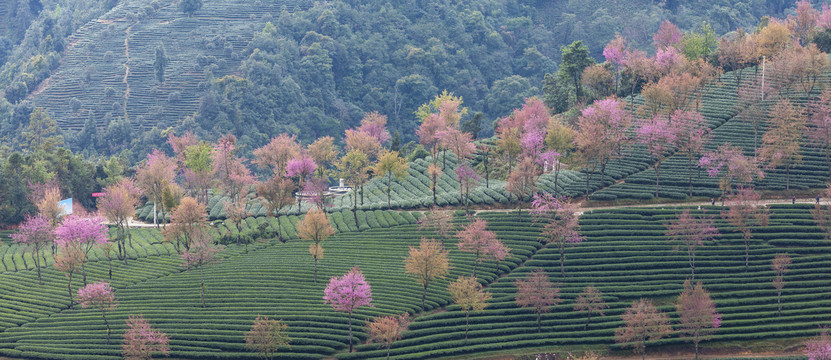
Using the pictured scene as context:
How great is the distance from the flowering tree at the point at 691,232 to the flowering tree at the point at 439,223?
18687 mm

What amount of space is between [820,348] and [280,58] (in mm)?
117161

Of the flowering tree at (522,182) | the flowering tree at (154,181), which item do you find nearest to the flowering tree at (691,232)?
the flowering tree at (522,182)

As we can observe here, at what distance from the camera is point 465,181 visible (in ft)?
280

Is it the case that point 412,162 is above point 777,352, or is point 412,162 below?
above

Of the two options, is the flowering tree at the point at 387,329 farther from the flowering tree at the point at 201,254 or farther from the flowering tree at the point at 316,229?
the flowering tree at the point at 201,254

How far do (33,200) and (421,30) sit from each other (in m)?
98.0

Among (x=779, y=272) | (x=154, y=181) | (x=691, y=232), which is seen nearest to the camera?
(x=779, y=272)

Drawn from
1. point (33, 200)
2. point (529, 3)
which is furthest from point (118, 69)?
point (529, 3)

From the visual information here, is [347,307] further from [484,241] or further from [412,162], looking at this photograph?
[412,162]

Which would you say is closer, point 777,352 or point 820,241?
point 777,352

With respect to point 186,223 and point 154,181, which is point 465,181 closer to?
point 186,223

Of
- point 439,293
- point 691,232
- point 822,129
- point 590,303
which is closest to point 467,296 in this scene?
point 439,293

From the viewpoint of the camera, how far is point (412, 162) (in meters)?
102

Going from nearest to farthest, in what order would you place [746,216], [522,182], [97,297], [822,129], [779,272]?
1. [97,297]
2. [779,272]
3. [746,216]
4. [522,182]
5. [822,129]
